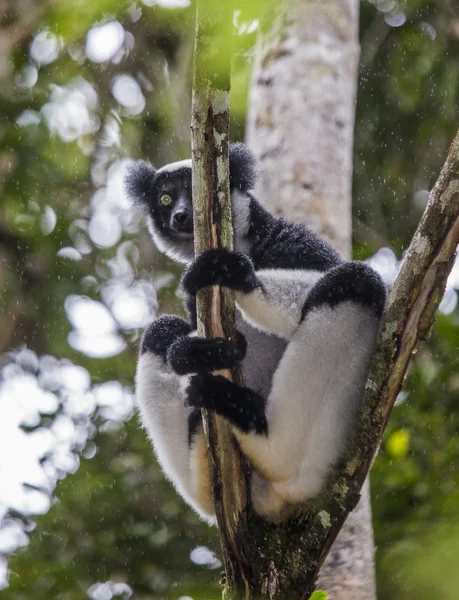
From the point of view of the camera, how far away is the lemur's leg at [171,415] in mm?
3404

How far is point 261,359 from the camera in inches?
141

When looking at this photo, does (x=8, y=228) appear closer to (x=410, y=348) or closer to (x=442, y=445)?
(x=442, y=445)

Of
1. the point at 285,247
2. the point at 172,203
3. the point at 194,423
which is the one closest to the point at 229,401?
the point at 194,423

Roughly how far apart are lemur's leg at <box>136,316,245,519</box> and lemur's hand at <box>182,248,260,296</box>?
573 millimetres

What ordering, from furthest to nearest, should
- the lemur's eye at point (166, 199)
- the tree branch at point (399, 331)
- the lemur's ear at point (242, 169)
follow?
the lemur's eye at point (166, 199) → the lemur's ear at point (242, 169) → the tree branch at point (399, 331)

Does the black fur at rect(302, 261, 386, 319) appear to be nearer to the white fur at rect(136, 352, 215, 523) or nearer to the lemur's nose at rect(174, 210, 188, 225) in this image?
the white fur at rect(136, 352, 215, 523)

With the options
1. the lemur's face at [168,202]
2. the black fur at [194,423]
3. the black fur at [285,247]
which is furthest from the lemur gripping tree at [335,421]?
the lemur's face at [168,202]

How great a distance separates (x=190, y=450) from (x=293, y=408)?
0.63 meters

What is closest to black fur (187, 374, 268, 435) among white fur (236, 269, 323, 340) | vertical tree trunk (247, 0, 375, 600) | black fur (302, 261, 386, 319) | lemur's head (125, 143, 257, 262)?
white fur (236, 269, 323, 340)

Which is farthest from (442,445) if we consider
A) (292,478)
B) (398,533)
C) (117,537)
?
(117,537)

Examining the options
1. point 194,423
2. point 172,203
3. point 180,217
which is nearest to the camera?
point 194,423

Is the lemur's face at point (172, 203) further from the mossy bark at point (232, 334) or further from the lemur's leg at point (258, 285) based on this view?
the mossy bark at point (232, 334)

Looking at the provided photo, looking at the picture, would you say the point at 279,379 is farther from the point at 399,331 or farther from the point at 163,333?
the point at 163,333

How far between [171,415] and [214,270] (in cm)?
96
